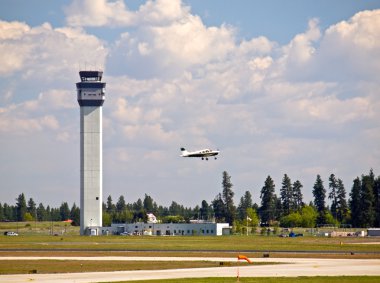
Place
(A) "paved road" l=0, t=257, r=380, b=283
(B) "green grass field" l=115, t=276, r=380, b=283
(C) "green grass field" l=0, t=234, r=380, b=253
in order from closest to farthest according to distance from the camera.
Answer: (B) "green grass field" l=115, t=276, r=380, b=283 < (A) "paved road" l=0, t=257, r=380, b=283 < (C) "green grass field" l=0, t=234, r=380, b=253

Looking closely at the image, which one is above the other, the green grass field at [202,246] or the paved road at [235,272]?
the green grass field at [202,246]

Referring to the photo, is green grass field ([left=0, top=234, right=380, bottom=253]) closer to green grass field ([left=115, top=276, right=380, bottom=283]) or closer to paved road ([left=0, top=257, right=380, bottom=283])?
paved road ([left=0, top=257, right=380, bottom=283])

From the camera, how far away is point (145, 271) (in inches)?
3241

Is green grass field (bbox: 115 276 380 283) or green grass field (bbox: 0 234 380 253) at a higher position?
green grass field (bbox: 0 234 380 253)

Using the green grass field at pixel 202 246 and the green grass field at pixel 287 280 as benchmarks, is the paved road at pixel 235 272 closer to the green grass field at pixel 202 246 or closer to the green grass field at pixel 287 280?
the green grass field at pixel 287 280

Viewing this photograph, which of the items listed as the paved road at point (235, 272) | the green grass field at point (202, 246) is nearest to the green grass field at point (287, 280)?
the paved road at point (235, 272)

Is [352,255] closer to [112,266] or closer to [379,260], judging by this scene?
[379,260]

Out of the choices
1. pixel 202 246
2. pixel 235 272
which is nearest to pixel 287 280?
pixel 235 272

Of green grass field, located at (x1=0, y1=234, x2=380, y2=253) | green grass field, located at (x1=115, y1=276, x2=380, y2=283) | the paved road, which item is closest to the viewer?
green grass field, located at (x1=115, y1=276, x2=380, y2=283)

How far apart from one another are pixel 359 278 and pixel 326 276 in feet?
10.5

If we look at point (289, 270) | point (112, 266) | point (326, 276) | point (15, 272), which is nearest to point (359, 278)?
point (326, 276)

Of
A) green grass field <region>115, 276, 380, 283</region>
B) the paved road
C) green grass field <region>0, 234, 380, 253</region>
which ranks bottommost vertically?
green grass field <region>115, 276, 380, 283</region>

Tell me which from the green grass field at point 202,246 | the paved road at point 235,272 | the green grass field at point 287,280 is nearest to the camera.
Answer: the green grass field at point 287,280

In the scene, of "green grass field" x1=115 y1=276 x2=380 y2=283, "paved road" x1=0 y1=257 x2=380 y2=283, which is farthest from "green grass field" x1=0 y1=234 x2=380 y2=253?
"green grass field" x1=115 y1=276 x2=380 y2=283
